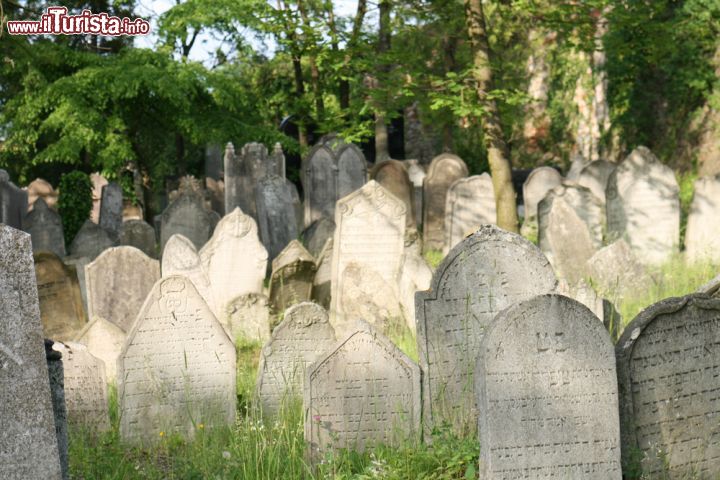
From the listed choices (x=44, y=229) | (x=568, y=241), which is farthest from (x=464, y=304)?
(x=44, y=229)

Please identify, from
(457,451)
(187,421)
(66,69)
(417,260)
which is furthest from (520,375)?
(66,69)

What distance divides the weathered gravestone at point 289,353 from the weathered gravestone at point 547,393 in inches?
77.0

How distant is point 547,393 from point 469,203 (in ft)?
27.6

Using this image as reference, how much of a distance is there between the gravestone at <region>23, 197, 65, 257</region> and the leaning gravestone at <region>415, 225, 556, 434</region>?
Result: 9228mm

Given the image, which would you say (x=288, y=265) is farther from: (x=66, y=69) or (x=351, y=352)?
(x=66, y=69)

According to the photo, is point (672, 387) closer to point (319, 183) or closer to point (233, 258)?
point (233, 258)

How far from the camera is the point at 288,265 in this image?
10.1 meters

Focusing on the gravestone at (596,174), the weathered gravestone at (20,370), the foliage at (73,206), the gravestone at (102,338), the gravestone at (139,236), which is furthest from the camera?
the foliage at (73,206)

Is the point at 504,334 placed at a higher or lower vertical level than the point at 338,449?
higher

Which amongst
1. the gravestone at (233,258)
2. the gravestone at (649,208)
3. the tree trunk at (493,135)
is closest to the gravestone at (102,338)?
the gravestone at (233,258)

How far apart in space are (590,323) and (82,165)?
19.5 metres

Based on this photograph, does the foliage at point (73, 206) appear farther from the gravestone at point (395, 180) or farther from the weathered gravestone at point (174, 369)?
the weathered gravestone at point (174, 369)

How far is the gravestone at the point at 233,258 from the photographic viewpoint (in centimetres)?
1056

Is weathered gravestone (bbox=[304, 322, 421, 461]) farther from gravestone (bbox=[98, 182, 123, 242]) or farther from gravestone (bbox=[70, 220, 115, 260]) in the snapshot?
gravestone (bbox=[98, 182, 123, 242])
